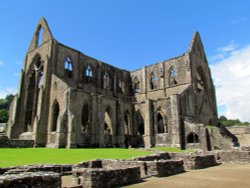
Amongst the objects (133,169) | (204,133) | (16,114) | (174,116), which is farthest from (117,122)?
(133,169)

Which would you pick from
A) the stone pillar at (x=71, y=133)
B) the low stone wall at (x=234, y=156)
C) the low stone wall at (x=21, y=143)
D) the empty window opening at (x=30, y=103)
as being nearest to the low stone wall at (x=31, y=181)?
the low stone wall at (x=234, y=156)

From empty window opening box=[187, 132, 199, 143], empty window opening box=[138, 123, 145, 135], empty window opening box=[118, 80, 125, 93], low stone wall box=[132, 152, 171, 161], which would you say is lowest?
low stone wall box=[132, 152, 171, 161]

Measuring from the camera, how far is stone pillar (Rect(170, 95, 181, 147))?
31172mm

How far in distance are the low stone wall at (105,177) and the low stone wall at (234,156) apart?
11.7 metres

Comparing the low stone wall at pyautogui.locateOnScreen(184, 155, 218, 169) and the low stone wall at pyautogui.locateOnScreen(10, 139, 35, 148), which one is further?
the low stone wall at pyautogui.locateOnScreen(10, 139, 35, 148)

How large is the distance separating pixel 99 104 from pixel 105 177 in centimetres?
2312

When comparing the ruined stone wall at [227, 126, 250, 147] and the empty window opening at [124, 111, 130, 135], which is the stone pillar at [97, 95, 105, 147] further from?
the ruined stone wall at [227, 126, 250, 147]

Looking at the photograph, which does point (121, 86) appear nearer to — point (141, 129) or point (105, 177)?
point (141, 129)

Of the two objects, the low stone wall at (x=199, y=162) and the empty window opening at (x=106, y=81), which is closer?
the low stone wall at (x=199, y=162)

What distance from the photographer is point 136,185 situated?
9.00 m

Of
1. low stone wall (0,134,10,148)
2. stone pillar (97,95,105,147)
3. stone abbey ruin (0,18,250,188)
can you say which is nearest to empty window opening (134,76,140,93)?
stone abbey ruin (0,18,250,188)

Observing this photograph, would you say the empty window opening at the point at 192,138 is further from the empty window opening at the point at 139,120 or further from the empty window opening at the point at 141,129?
the empty window opening at the point at 141,129

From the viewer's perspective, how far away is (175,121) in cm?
3203

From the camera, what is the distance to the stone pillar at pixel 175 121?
102 ft
